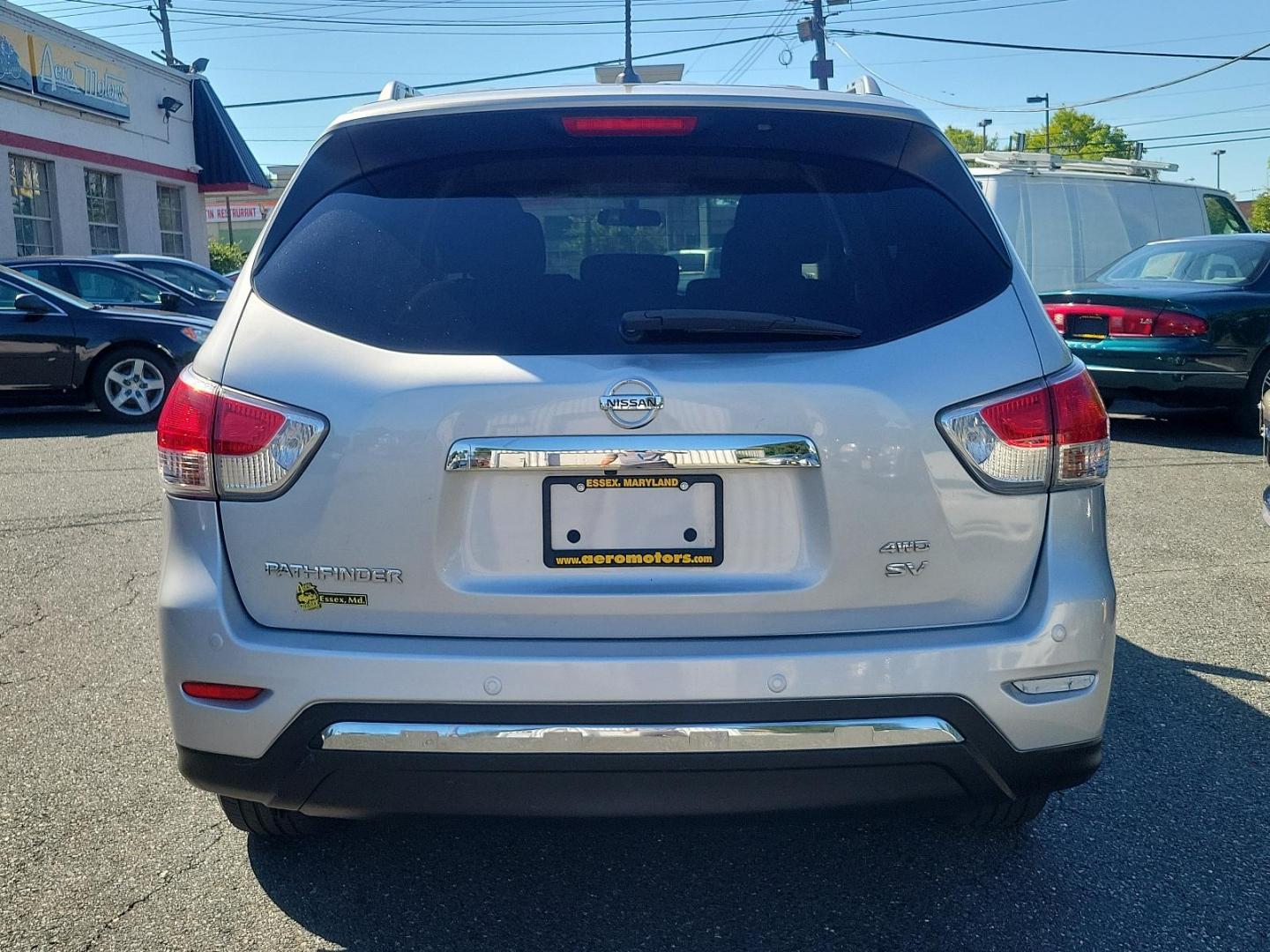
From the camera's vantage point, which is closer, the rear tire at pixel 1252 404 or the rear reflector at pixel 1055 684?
the rear reflector at pixel 1055 684

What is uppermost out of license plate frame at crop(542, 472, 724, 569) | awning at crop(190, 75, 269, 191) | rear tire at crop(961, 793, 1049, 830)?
awning at crop(190, 75, 269, 191)

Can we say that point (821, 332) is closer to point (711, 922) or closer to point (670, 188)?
point (670, 188)

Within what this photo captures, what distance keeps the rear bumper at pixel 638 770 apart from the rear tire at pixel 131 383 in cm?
1004

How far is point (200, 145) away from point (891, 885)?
28.3 meters

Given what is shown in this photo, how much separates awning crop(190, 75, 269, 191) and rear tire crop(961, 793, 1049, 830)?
27.2m

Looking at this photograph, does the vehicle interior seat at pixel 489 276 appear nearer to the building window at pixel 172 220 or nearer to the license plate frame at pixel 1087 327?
the license plate frame at pixel 1087 327

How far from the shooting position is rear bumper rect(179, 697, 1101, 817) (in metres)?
2.44

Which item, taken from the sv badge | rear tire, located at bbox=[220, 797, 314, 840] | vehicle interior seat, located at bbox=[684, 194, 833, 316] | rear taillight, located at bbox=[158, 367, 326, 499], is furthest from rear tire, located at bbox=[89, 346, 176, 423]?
the sv badge

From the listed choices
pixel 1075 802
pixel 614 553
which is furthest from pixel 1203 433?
pixel 614 553

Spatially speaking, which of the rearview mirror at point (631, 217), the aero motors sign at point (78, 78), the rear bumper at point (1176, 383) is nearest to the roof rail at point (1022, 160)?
the rear bumper at point (1176, 383)

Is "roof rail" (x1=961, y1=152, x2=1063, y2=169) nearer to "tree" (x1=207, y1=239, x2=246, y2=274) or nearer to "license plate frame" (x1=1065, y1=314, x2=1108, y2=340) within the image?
"license plate frame" (x1=1065, y1=314, x2=1108, y2=340)

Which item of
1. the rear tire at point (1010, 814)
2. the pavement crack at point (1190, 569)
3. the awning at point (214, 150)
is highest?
the awning at point (214, 150)

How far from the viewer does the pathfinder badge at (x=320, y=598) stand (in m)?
2.51

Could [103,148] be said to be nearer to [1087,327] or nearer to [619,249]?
[1087,327]
